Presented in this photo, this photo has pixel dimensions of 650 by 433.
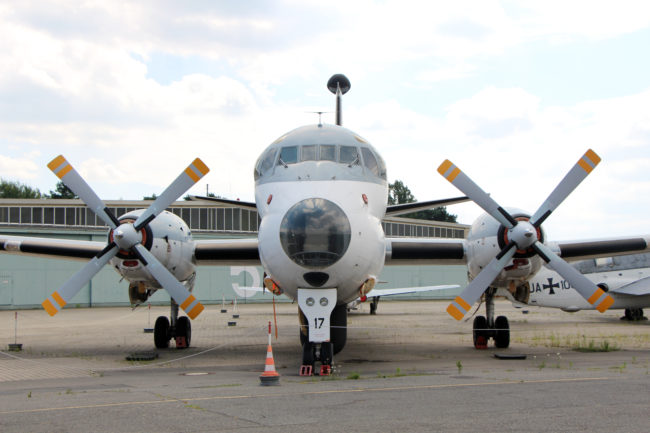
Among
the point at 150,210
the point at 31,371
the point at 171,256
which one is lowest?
the point at 31,371

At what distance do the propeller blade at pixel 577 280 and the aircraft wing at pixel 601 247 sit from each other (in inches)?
88.1

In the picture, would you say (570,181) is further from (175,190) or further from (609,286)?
(609,286)

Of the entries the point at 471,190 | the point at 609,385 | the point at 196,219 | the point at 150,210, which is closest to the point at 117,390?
the point at 150,210

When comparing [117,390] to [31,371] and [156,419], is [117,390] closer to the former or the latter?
[156,419]

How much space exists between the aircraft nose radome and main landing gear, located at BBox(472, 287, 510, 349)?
20.8 ft

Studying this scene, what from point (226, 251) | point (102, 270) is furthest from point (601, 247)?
point (102, 270)

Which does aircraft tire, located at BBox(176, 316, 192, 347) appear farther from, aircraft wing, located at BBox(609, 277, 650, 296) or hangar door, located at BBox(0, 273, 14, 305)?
hangar door, located at BBox(0, 273, 14, 305)

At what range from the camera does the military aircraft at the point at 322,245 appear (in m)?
10.4

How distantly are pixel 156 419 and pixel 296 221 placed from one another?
14.1ft

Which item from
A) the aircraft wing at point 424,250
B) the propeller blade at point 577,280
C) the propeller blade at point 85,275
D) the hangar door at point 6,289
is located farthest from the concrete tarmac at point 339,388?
the hangar door at point 6,289

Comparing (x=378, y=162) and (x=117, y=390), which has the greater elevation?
(x=378, y=162)

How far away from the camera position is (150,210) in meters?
13.7

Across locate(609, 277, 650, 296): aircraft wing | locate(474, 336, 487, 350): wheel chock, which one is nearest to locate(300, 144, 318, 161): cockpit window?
locate(474, 336, 487, 350): wheel chock

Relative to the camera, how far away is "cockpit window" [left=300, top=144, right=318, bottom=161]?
11.6m
